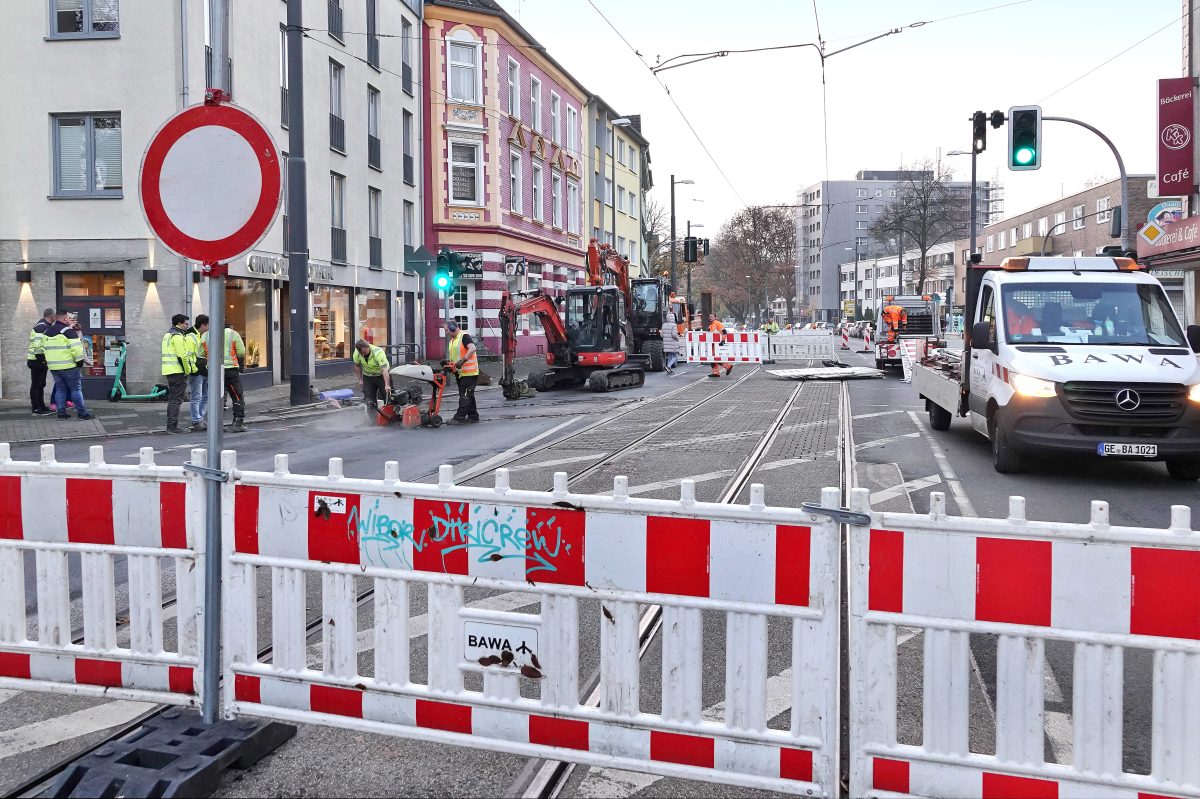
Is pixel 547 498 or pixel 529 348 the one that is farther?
pixel 529 348

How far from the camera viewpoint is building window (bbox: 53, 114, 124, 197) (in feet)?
72.7

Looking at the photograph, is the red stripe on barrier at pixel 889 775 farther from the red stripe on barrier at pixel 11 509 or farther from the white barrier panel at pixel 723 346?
the white barrier panel at pixel 723 346

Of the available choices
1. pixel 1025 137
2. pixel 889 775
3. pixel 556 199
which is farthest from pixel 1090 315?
pixel 556 199

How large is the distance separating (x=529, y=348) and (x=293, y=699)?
128ft

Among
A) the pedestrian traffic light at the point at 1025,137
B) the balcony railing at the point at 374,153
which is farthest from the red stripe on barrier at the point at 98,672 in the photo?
the balcony railing at the point at 374,153

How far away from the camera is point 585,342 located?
84.4 ft

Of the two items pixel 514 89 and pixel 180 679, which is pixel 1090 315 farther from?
pixel 514 89

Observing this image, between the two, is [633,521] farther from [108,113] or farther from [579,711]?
[108,113]

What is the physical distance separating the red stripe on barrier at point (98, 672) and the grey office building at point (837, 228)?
136111 millimetres

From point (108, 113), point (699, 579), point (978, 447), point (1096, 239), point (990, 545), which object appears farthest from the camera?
point (1096, 239)

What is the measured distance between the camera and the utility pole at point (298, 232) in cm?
1894

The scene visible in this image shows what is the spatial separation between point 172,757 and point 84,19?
22589 millimetres

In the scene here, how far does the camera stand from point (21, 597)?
14.1 ft

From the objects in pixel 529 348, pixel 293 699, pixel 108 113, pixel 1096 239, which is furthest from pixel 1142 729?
pixel 1096 239
